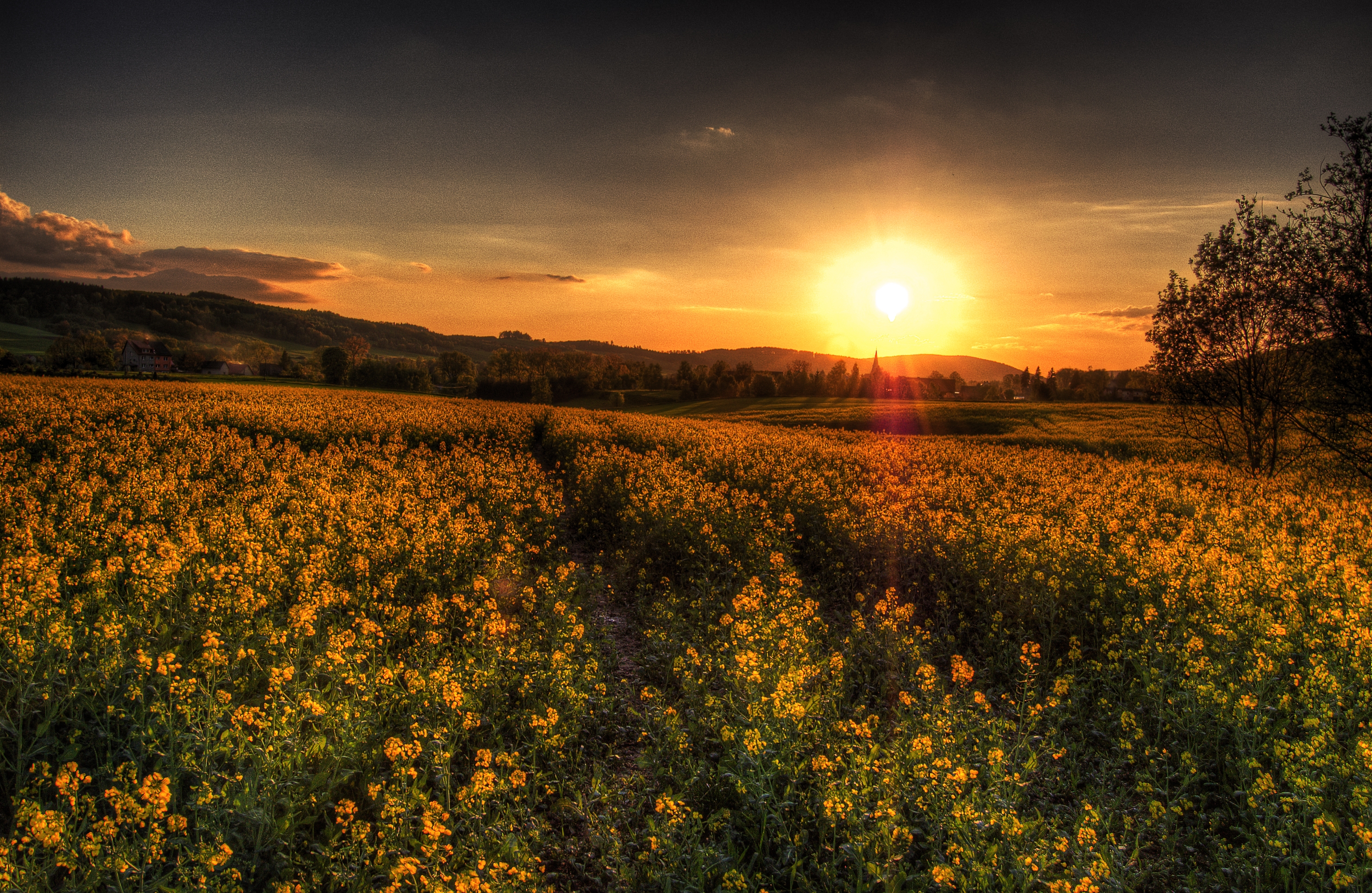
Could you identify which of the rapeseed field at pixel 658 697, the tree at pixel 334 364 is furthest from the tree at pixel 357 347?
the rapeseed field at pixel 658 697

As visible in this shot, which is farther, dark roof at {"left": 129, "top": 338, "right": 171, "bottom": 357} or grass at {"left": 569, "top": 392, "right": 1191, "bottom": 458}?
dark roof at {"left": 129, "top": 338, "right": 171, "bottom": 357}

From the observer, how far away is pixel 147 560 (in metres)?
5.80

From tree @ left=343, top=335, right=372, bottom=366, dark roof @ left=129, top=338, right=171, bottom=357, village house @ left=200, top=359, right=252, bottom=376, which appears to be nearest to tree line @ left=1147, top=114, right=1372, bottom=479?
tree @ left=343, top=335, right=372, bottom=366

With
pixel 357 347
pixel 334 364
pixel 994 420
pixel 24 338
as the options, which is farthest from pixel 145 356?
pixel 994 420

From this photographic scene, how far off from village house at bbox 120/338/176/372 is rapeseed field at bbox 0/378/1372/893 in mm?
127839

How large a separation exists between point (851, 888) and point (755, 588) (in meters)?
3.47

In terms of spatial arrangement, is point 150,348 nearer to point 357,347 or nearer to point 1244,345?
point 357,347

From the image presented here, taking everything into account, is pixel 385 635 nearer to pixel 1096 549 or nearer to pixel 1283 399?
pixel 1096 549

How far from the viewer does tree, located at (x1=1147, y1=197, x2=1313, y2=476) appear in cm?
1852

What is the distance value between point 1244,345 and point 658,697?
25309 millimetres

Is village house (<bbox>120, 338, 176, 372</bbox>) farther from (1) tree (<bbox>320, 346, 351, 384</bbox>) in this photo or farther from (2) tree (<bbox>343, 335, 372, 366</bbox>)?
(1) tree (<bbox>320, 346, 351, 384</bbox>)

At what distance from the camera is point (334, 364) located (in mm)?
87062

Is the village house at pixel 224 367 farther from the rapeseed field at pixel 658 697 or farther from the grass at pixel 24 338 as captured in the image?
the rapeseed field at pixel 658 697

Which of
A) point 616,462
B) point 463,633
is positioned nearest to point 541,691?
point 463,633
